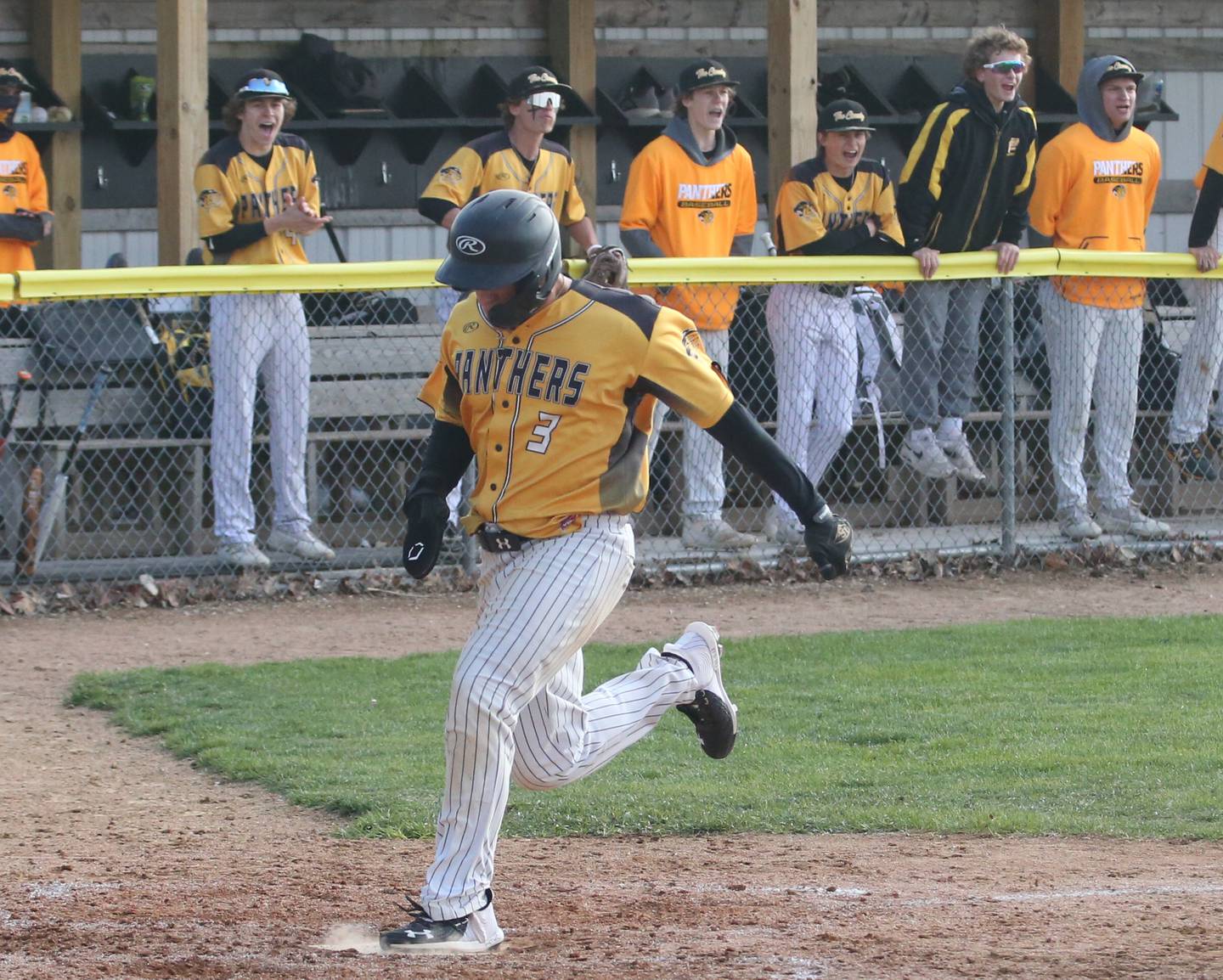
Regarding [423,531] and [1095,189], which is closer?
[423,531]

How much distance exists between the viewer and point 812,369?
9836 mm

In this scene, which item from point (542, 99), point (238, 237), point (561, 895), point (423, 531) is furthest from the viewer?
point (542, 99)

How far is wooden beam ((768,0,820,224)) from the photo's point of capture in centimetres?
1124

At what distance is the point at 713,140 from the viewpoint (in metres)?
10.1

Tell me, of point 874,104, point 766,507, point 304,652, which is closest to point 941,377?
point 766,507

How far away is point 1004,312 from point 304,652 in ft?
13.2

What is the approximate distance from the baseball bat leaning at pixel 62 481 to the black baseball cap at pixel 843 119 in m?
3.85

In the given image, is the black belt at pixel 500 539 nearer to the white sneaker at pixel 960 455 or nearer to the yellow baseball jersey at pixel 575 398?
the yellow baseball jersey at pixel 575 398

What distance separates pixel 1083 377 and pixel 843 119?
182 centimetres

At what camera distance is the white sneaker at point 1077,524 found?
10227mm

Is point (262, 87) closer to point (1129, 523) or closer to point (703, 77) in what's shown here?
point (703, 77)

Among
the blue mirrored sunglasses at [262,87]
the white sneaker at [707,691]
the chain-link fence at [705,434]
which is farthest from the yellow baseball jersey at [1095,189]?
the white sneaker at [707,691]

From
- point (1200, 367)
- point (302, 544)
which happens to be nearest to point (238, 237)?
point (302, 544)

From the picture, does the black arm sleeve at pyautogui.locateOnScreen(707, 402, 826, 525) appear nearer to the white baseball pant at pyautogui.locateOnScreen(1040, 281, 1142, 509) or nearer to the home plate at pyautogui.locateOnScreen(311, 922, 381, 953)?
the home plate at pyautogui.locateOnScreen(311, 922, 381, 953)
